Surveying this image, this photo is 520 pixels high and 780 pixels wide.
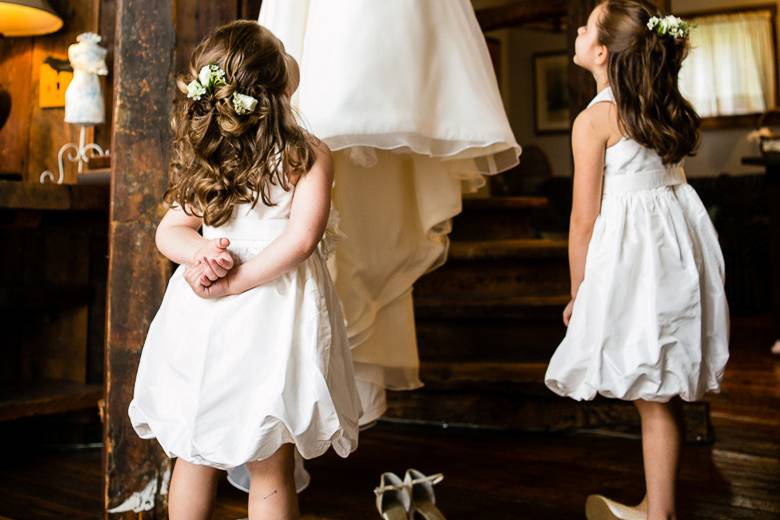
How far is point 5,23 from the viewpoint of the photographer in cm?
258

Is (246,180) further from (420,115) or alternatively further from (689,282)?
(689,282)

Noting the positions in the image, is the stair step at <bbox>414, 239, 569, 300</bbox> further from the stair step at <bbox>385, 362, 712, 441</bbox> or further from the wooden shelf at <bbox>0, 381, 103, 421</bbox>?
the wooden shelf at <bbox>0, 381, 103, 421</bbox>

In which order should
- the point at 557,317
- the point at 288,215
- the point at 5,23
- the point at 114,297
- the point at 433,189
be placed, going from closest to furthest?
the point at 288,215 → the point at 114,297 → the point at 433,189 → the point at 5,23 → the point at 557,317

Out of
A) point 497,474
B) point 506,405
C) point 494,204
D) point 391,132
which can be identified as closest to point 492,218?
point 494,204

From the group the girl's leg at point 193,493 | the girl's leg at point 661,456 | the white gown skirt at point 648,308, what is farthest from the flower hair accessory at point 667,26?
the girl's leg at point 193,493

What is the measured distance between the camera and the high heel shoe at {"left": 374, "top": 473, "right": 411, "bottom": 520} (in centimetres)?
176

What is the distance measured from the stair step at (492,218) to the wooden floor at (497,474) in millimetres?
1164

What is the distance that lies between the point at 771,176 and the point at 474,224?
2.00m

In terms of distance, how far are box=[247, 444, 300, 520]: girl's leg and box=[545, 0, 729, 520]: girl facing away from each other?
2.07ft

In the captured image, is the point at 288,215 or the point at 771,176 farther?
the point at 771,176

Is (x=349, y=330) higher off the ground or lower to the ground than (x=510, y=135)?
lower

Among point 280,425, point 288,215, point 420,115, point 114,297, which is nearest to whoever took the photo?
point 280,425

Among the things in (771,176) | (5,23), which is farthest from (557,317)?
(771,176)

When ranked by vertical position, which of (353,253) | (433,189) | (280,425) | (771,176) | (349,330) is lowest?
(280,425)
